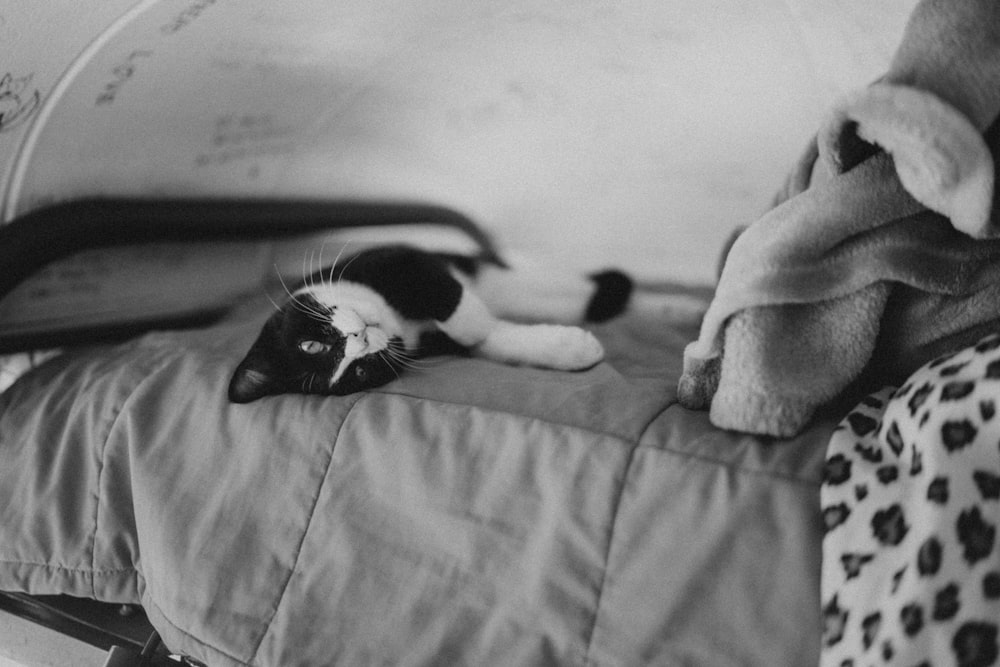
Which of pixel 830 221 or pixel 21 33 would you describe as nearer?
pixel 830 221

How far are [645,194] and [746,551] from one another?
34.7 inches

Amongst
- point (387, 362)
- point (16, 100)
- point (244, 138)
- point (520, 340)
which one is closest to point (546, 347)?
point (520, 340)

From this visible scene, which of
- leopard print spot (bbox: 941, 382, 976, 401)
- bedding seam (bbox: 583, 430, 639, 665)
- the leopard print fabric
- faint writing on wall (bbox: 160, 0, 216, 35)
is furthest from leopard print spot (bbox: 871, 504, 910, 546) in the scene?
faint writing on wall (bbox: 160, 0, 216, 35)

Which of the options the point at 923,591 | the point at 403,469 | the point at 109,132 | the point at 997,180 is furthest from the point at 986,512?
the point at 109,132

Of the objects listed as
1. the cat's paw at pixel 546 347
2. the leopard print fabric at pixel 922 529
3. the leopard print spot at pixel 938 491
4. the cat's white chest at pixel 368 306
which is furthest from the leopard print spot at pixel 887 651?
the cat's white chest at pixel 368 306

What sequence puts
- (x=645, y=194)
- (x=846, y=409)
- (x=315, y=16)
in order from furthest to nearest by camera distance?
(x=645, y=194)
(x=315, y=16)
(x=846, y=409)

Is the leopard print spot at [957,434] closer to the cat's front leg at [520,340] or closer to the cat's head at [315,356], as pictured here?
the cat's front leg at [520,340]

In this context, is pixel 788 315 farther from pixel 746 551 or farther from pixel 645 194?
pixel 645 194

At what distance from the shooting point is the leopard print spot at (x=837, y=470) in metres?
0.66

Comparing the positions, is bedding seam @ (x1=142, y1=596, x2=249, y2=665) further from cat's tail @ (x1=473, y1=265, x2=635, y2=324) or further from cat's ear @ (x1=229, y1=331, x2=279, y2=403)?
cat's tail @ (x1=473, y1=265, x2=635, y2=324)

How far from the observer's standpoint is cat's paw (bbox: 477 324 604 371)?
108 cm

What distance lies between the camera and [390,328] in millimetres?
1174

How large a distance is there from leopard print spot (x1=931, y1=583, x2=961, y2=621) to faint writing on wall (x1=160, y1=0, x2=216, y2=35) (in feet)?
3.66

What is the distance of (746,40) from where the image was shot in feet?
3.98
